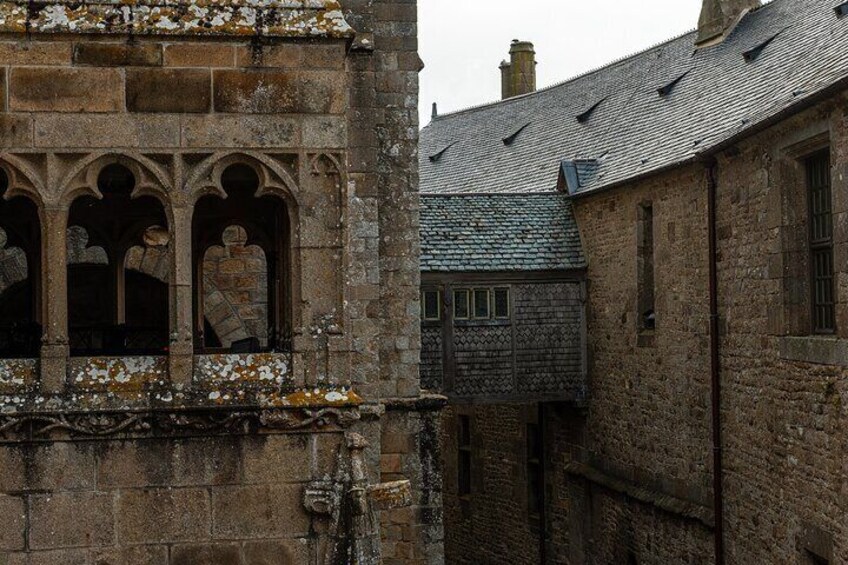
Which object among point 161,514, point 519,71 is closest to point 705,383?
point 161,514

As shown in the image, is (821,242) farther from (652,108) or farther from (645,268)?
(652,108)

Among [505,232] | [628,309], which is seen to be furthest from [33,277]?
[505,232]

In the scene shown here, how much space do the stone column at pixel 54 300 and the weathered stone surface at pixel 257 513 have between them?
902mm

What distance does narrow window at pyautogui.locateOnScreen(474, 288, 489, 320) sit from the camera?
2188cm

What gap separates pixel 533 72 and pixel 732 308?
81.4 ft

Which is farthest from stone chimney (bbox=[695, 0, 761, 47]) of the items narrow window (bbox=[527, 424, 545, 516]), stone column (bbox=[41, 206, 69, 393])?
stone column (bbox=[41, 206, 69, 393])

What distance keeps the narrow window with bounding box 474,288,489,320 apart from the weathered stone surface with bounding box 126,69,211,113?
1526 centimetres

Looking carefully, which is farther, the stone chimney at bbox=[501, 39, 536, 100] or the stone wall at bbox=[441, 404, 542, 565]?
the stone chimney at bbox=[501, 39, 536, 100]

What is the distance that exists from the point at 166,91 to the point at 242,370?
4.34 feet

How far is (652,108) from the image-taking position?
23719 millimetres

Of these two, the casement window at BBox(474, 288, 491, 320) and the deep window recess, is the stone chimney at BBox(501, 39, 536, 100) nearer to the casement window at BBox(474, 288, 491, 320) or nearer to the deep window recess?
the casement window at BBox(474, 288, 491, 320)

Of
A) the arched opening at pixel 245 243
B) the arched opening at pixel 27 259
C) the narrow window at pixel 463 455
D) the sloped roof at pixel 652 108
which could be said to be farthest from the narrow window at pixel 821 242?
the narrow window at pixel 463 455

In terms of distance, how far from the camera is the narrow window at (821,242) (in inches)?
548

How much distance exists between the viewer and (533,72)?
4047 cm
